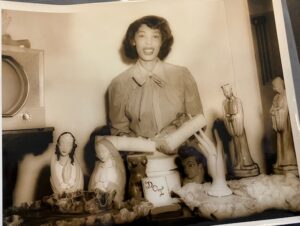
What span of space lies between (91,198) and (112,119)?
0.14 meters

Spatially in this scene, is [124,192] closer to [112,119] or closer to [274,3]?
[112,119]

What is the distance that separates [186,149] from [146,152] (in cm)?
7

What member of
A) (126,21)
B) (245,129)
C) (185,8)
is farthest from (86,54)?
(245,129)

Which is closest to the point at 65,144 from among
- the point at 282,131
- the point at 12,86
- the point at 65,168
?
the point at 65,168

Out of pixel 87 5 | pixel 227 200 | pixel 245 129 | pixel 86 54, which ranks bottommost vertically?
pixel 227 200

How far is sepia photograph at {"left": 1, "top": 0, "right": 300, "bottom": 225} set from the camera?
0.57 m

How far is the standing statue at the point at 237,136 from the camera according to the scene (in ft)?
1.94

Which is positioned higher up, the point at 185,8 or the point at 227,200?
the point at 185,8

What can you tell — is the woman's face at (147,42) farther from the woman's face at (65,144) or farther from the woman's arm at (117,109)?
the woman's face at (65,144)

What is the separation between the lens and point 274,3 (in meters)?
0.65

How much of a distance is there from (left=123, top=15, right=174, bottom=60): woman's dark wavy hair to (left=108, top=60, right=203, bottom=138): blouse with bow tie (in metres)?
0.02

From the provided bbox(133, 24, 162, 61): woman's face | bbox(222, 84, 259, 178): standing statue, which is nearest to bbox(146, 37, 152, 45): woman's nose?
bbox(133, 24, 162, 61): woman's face

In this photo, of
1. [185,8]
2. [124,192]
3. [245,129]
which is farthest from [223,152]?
[185,8]

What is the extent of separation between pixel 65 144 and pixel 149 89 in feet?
0.60
